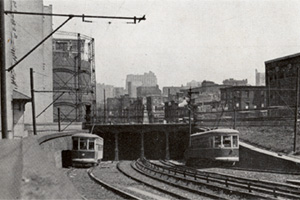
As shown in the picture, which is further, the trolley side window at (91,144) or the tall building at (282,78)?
the tall building at (282,78)

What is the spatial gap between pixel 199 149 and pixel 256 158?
13.4 feet

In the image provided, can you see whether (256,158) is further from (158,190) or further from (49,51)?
(49,51)

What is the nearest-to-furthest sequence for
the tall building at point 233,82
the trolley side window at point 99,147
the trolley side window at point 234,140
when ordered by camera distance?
the trolley side window at point 234,140, the trolley side window at point 99,147, the tall building at point 233,82

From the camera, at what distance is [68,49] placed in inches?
2324

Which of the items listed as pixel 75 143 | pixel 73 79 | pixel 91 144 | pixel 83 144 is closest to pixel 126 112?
pixel 73 79

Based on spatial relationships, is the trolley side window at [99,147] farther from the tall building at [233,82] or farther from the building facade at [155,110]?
the tall building at [233,82]

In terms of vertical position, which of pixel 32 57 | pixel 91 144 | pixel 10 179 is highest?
pixel 32 57

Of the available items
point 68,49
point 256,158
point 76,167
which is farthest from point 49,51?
point 256,158

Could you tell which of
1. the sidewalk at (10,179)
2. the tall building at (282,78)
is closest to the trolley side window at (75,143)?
the sidewalk at (10,179)

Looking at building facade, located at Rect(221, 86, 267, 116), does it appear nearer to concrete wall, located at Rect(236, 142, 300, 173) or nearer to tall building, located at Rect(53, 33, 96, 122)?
tall building, located at Rect(53, 33, 96, 122)

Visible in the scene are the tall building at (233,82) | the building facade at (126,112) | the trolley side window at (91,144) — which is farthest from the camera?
the tall building at (233,82)

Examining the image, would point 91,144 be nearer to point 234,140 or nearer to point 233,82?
point 234,140

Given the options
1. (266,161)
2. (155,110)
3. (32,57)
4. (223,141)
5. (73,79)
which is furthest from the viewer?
(155,110)

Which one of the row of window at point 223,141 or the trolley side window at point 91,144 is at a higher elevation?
the row of window at point 223,141
